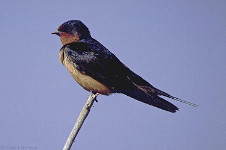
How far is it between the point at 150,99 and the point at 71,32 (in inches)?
70.1

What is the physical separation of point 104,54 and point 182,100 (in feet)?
4.94

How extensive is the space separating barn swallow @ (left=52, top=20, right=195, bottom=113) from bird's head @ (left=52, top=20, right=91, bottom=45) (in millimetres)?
254

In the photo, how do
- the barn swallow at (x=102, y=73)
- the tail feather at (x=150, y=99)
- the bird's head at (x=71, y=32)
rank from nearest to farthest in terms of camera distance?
1. the tail feather at (x=150, y=99)
2. the barn swallow at (x=102, y=73)
3. the bird's head at (x=71, y=32)

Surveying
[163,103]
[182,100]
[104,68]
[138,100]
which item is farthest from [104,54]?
[182,100]

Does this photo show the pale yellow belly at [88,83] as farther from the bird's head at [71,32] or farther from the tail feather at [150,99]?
the bird's head at [71,32]

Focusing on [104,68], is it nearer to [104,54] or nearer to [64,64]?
[104,54]

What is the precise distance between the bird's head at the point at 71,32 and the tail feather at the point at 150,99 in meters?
1.28

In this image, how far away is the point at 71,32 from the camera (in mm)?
5277

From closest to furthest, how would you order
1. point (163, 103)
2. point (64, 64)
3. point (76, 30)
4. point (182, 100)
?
point (182, 100), point (163, 103), point (64, 64), point (76, 30)

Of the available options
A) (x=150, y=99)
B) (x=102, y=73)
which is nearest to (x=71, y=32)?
(x=102, y=73)

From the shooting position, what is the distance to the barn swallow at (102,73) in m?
4.68

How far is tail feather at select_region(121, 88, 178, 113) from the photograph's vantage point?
4.25 meters

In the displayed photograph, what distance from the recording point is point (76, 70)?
4758 mm

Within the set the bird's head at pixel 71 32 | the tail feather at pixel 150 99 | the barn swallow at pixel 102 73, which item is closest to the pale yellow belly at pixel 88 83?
the barn swallow at pixel 102 73
